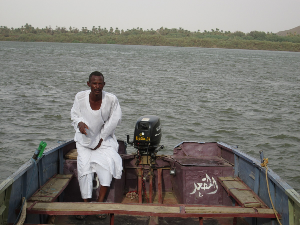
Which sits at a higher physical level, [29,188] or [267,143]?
[29,188]

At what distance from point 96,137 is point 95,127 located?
14 centimetres

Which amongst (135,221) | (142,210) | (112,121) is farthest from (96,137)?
(142,210)

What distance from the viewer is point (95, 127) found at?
14.8 feet

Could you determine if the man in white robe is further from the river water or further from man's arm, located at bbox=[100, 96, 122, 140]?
the river water

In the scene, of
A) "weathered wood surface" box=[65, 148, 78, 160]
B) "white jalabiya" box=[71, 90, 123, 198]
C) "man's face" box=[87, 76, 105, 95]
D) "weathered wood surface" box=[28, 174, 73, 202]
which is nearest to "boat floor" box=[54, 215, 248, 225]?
"weathered wood surface" box=[28, 174, 73, 202]

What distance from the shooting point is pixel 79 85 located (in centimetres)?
2070

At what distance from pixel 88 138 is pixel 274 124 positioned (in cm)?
1078

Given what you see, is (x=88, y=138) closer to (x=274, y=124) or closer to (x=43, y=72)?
(x=274, y=124)

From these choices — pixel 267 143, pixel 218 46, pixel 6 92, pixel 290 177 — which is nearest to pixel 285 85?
pixel 267 143

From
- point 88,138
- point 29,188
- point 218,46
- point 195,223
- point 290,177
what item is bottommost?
point 290,177

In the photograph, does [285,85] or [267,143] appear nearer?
[267,143]

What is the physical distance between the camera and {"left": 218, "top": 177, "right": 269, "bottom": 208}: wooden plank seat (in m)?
3.91

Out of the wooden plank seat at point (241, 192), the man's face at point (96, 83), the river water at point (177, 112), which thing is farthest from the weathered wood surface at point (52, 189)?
the river water at point (177, 112)

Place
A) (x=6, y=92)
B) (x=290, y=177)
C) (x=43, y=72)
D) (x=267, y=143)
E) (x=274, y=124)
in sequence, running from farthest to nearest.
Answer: (x=43, y=72) < (x=6, y=92) < (x=274, y=124) < (x=267, y=143) < (x=290, y=177)
